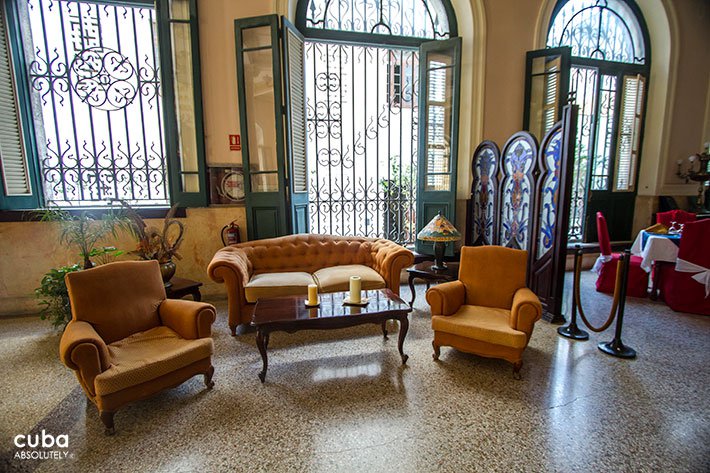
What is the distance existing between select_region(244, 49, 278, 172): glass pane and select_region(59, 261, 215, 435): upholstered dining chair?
1779 mm

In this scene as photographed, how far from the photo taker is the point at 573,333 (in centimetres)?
293

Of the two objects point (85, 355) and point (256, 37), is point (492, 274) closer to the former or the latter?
point (85, 355)

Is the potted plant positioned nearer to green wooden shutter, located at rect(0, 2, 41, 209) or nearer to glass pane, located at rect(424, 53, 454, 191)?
green wooden shutter, located at rect(0, 2, 41, 209)

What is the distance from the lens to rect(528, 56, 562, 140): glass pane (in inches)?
168

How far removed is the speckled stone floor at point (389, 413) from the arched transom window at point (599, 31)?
4251mm

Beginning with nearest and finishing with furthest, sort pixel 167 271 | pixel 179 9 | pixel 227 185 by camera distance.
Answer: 1. pixel 167 271
2. pixel 179 9
3. pixel 227 185

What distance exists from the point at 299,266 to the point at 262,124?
5.37 ft

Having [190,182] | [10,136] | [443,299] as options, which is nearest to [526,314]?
[443,299]

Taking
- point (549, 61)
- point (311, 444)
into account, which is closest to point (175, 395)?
point (311, 444)

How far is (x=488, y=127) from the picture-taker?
448 cm

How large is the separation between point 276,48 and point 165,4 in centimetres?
124

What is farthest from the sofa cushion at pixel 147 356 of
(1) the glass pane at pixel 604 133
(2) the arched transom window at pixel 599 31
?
(1) the glass pane at pixel 604 133

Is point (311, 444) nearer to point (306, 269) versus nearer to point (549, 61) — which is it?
point (306, 269)

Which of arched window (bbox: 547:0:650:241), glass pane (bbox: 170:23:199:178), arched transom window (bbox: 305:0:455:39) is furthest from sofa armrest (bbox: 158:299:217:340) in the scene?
arched window (bbox: 547:0:650:241)
